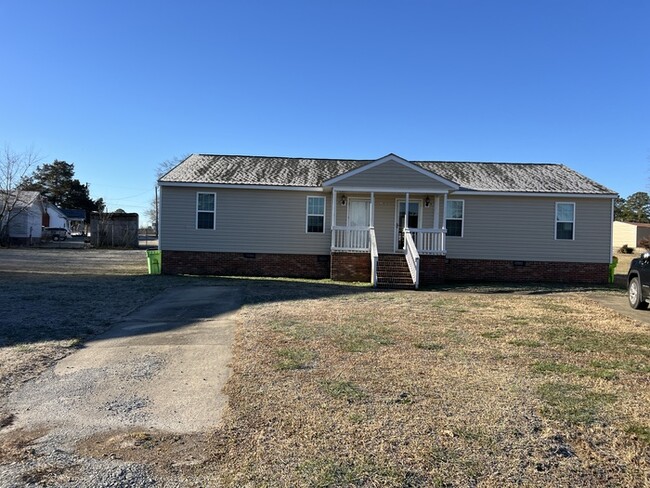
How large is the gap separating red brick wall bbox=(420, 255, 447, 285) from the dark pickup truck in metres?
5.57

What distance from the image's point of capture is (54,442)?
349 cm

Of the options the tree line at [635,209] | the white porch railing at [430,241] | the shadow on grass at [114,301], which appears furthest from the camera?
the tree line at [635,209]

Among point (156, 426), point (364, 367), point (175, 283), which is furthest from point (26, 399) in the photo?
point (175, 283)

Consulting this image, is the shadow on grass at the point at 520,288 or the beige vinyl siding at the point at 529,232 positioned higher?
the beige vinyl siding at the point at 529,232

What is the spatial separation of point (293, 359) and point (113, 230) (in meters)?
33.8

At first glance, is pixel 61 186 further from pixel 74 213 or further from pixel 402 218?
pixel 402 218

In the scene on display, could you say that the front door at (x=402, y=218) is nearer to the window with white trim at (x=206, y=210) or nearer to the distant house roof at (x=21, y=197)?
the window with white trim at (x=206, y=210)

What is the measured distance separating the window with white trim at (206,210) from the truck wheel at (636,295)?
12.7 m

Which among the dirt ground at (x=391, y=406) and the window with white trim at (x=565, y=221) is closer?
the dirt ground at (x=391, y=406)

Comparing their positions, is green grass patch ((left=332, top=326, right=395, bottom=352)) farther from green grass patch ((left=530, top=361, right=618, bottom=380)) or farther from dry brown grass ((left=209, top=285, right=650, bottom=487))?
green grass patch ((left=530, top=361, right=618, bottom=380))

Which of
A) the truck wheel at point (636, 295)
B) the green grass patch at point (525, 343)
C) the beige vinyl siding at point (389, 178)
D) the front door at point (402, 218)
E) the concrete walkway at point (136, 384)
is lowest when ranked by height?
the concrete walkway at point (136, 384)

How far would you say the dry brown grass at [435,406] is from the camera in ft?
10.2

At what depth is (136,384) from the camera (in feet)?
16.0

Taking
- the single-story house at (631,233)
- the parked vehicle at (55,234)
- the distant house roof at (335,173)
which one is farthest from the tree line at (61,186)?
the single-story house at (631,233)
